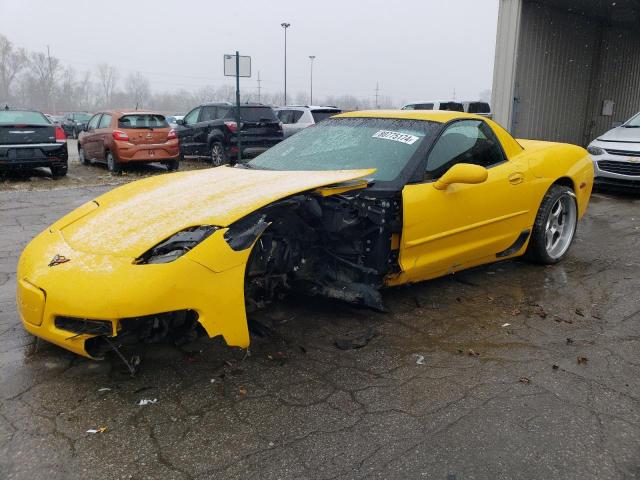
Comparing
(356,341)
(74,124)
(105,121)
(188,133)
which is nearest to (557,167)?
(356,341)

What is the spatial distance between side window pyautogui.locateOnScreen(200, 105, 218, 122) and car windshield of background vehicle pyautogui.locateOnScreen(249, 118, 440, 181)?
9707mm

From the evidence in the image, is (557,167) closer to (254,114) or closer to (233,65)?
(233,65)

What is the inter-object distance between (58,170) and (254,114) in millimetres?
4525

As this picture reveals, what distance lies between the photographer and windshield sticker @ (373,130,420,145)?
3918 mm

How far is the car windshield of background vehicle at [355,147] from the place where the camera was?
3812mm

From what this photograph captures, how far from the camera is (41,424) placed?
2459 mm

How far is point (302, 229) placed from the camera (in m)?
3.38

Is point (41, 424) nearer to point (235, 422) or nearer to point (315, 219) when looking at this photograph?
point (235, 422)

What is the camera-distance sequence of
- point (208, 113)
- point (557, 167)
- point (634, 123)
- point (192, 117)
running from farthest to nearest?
point (192, 117)
point (208, 113)
point (634, 123)
point (557, 167)

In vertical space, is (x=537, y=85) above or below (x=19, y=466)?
above

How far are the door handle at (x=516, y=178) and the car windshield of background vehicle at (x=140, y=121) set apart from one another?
9.27 metres

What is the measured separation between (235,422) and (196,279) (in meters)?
0.70

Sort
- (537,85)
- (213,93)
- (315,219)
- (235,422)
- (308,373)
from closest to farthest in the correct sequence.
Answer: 1. (235,422)
2. (308,373)
3. (315,219)
4. (537,85)
5. (213,93)

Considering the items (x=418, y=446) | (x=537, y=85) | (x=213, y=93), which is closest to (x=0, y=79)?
(x=213, y=93)
